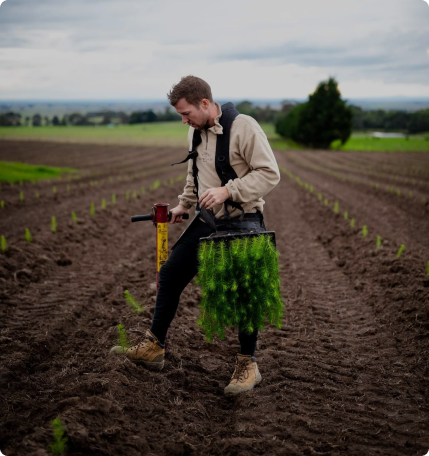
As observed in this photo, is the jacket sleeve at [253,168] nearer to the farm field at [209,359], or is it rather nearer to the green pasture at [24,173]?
the farm field at [209,359]

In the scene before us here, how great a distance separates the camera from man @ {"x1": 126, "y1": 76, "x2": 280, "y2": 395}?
11.1 ft

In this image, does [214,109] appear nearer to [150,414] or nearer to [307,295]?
[150,414]

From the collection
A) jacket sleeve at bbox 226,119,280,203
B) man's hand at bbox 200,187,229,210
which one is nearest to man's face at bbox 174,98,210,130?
jacket sleeve at bbox 226,119,280,203

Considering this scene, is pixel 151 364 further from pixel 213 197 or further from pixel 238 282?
pixel 213 197

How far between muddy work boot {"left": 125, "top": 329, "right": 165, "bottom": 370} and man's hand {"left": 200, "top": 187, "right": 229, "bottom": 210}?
136cm

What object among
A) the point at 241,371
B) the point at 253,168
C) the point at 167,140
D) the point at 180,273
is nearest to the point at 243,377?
the point at 241,371

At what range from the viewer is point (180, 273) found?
373 cm

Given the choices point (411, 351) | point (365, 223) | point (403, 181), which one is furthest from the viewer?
point (403, 181)

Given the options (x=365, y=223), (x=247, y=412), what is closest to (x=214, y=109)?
(x=247, y=412)

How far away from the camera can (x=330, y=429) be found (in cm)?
324

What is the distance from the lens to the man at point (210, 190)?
338cm

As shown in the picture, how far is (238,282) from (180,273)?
0.53 m

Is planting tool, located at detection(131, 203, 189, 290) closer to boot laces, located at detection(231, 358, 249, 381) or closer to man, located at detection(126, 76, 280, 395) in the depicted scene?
man, located at detection(126, 76, 280, 395)

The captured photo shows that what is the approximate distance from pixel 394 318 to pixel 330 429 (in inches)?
98.8
